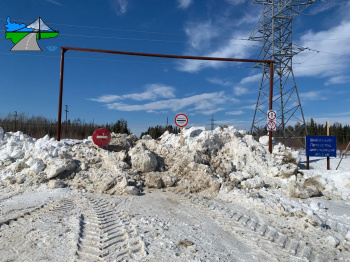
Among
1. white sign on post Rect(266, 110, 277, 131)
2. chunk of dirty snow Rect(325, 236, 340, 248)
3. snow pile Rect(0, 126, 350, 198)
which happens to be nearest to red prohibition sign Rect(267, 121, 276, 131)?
white sign on post Rect(266, 110, 277, 131)

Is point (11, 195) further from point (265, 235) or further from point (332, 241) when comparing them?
point (332, 241)

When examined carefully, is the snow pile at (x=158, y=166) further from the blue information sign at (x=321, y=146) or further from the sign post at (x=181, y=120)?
the blue information sign at (x=321, y=146)

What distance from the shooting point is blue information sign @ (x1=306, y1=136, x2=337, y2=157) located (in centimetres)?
1000

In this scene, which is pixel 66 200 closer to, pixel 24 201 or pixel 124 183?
pixel 24 201

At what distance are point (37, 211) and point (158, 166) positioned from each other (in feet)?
14.6

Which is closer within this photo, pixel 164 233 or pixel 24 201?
pixel 164 233

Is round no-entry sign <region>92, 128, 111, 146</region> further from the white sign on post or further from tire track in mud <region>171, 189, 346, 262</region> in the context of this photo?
the white sign on post

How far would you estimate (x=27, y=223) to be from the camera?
4.37 meters

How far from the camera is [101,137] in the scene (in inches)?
359

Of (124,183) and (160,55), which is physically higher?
(160,55)

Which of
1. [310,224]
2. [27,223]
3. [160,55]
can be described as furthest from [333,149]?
[27,223]

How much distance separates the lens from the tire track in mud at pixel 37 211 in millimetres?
4410

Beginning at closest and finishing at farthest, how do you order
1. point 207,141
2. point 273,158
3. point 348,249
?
point 348,249, point 273,158, point 207,141

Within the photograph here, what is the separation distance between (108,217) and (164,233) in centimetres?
145
